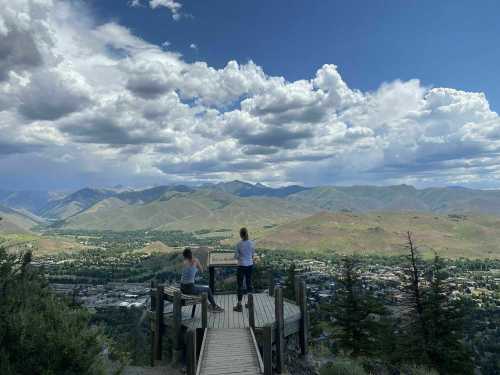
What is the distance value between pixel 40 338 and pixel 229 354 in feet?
18.2

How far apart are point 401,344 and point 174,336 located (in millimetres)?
16725

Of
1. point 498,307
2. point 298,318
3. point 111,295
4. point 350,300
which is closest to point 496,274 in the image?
point 498,307

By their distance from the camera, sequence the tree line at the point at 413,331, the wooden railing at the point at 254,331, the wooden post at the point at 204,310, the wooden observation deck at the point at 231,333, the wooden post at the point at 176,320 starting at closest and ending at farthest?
the wooden railing at the point at 254,331 → the wooden observation deck at the point at 231,333 → the wooden post at the point at 204,310 → the wooden post at the point at 176,320 → the tree line at the point at 413,331

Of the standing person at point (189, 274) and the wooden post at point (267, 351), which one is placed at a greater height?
the standing person at point (189, 274)

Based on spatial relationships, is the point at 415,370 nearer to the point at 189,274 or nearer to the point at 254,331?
the point at 254,331

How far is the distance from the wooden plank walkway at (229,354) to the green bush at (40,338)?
320cm

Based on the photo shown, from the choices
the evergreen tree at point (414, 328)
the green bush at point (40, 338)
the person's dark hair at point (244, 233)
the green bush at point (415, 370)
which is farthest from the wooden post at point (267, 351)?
the evergreen tree at point (414, 328)

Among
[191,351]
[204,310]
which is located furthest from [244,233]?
[191,351]

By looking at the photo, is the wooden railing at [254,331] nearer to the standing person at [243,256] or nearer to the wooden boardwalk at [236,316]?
the wooden boardwalk at [236,316]

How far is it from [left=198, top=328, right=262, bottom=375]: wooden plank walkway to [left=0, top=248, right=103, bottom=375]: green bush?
3.20 meters

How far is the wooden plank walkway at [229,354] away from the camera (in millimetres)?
11344

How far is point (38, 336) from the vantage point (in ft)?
30.8

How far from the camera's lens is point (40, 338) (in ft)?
30.8

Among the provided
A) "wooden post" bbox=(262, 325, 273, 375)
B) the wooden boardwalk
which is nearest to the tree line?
the wooden boardwalk
